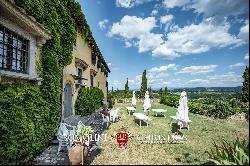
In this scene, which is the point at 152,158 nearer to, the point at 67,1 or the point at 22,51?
the point at 22,51

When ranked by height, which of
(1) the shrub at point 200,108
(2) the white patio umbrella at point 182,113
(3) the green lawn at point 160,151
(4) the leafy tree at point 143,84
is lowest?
(3) the green lawn at point 160,151

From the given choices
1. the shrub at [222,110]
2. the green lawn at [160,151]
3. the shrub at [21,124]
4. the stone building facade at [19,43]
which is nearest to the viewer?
the shrub at [21,124]

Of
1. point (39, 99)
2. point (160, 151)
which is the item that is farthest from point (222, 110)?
point (39, 99)

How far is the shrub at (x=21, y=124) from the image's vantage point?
278 inches

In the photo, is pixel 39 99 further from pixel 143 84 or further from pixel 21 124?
pixel 143 84

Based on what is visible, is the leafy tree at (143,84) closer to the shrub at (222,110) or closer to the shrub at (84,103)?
the shrub at (222,110)

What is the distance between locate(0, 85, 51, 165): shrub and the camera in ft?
23.2

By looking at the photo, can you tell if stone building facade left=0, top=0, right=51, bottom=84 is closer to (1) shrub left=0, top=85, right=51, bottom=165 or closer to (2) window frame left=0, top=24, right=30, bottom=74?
(2) window frame left=0, top=24, right=30, bottom=74

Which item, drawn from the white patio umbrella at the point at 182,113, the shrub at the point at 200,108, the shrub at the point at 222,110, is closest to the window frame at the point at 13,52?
the white patio umbrella at the point at 182,113

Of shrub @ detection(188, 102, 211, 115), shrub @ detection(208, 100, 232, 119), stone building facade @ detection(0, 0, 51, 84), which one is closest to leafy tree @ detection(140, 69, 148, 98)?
shrub @ detection(188, 102, 211, 115)

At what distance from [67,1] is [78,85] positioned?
509 cm

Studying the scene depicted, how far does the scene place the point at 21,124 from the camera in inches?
300

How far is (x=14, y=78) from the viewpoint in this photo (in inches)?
321

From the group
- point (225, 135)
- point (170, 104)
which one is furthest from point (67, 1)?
point (170, 104)
